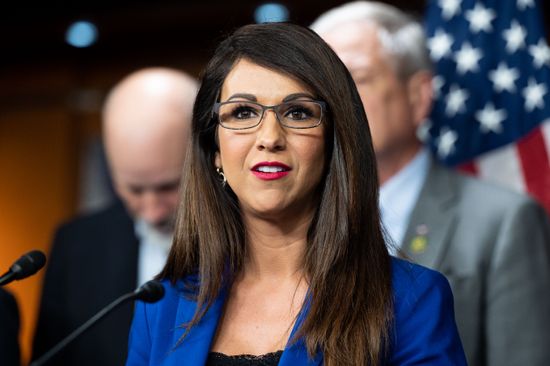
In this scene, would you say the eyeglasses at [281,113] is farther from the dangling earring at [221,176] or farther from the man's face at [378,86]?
the man's face at [378,86]

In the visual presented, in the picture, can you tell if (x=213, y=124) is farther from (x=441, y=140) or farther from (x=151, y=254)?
(x=441, y=140)

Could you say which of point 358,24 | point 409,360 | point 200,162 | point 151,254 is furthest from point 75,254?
point 409,360

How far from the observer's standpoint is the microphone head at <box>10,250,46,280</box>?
2016mm

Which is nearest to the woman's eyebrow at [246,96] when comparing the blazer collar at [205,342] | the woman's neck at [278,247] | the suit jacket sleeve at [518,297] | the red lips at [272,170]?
the red lips at [272,170]

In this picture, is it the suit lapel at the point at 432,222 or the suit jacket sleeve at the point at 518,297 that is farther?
the suit lapel at the point at 432,222

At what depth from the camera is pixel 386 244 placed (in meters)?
2.36

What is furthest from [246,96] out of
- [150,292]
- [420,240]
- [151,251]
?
[151,251]

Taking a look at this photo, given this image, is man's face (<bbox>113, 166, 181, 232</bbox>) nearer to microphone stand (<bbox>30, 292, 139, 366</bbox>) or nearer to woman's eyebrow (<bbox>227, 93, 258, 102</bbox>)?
woman's eyebrow (<bbox>227, 93, 258, 102</bbox>)

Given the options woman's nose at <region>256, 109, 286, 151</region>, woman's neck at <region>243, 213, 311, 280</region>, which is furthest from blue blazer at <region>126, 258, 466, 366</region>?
woman's nose at <region>256, 109, 286, 151</region>

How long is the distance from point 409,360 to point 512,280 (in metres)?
1.08

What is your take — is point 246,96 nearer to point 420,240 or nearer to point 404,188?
point 420,240

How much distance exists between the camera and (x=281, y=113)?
2.21 m

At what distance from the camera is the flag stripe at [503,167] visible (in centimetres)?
404

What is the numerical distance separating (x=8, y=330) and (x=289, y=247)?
93 centimetres
